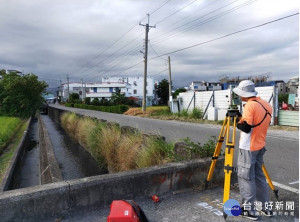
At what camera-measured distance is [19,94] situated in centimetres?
2262

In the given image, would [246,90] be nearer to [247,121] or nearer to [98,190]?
[247,121]

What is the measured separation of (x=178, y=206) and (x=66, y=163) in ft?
25.8

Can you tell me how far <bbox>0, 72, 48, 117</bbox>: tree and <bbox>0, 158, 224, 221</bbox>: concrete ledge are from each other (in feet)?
71.4

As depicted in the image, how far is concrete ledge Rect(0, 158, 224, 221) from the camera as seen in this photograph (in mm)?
2827

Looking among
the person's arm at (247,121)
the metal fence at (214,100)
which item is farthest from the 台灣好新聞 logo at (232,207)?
the metal fence at (214,100)

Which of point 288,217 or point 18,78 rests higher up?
point 18,78

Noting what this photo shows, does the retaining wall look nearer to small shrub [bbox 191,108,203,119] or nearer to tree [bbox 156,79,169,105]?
small shrub [bbox 191,108,203,119]

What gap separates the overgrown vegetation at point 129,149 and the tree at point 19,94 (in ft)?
50.8

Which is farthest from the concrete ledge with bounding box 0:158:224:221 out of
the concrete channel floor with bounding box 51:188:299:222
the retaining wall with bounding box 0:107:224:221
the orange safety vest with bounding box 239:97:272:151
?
the orange safety vest with bounding box 239:97:272:151

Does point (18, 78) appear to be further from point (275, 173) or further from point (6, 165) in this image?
point (275, 173)

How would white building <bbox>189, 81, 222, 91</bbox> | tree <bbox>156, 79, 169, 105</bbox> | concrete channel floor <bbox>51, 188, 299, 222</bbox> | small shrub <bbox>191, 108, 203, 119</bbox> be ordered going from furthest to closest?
tree <bbox>156, 79, 169, 105</bbox>
white building <bbox>189, 81, 222, 91</bbox>
small shrub <bbox>191, 108, 203, 119</bbox>
concrete channel floor <bbox>51, 188, 299, 222</bbox>

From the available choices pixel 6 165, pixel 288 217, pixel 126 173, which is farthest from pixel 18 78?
pixel 288 217

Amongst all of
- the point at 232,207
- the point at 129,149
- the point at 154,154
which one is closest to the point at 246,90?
the point at 232,207

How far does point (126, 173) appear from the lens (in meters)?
3.57
